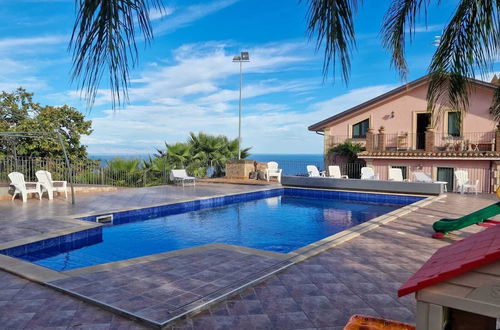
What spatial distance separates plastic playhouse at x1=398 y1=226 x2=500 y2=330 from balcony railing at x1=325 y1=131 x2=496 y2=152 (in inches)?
699

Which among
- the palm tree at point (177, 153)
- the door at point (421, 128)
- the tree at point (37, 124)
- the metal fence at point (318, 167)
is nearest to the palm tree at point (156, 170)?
the palm tree at point (177, 153)

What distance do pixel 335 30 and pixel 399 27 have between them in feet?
7.30

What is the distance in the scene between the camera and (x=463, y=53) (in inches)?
138

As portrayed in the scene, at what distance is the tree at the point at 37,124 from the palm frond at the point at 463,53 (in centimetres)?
1593

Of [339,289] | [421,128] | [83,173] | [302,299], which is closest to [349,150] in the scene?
[421,128]

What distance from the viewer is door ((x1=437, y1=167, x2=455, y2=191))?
17.6m

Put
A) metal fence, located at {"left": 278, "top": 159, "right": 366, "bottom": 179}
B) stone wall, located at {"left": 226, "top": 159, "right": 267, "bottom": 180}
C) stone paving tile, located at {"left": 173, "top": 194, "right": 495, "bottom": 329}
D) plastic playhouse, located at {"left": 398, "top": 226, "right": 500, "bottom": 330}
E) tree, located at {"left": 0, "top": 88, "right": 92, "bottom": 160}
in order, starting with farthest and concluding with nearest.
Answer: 1. metal fence, located at {"left": 278, "top": 159, "right": 366, "bottom": 179}
2. stone wall, located at {"left": 226, "top": 159, "right": 267, "bottom": 180}
3. tree, located at {"left": 0, "top": 88, "right": 92, "bottom": 160}
4. stone paving tile, located at {"left": 173, "top": 194, "right": 495, "bottom": 329}
5. plastic playhouse, located at {"left": 398, "top": 226, "right": 500, "bottom": 330}

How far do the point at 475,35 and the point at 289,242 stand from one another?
5633 mm

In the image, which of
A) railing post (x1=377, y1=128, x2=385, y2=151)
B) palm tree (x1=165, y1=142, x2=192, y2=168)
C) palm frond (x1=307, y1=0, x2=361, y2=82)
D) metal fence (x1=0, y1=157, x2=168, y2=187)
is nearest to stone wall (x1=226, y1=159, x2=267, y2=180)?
palm tree (x1=165, y1=142, x2=192, y2=168)

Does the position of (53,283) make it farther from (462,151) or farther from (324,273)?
(462,151)

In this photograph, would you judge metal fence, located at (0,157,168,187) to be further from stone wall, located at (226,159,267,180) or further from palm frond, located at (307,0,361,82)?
palm frond, located at (307,0,361,82)

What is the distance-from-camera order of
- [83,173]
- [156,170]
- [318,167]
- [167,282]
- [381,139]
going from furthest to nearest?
[318,167], [381,139], [156,170], [83,173], [167,282]

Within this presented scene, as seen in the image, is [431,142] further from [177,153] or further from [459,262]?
[459,262]

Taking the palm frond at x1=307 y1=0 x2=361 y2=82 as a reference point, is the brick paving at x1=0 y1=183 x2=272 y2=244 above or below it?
below
